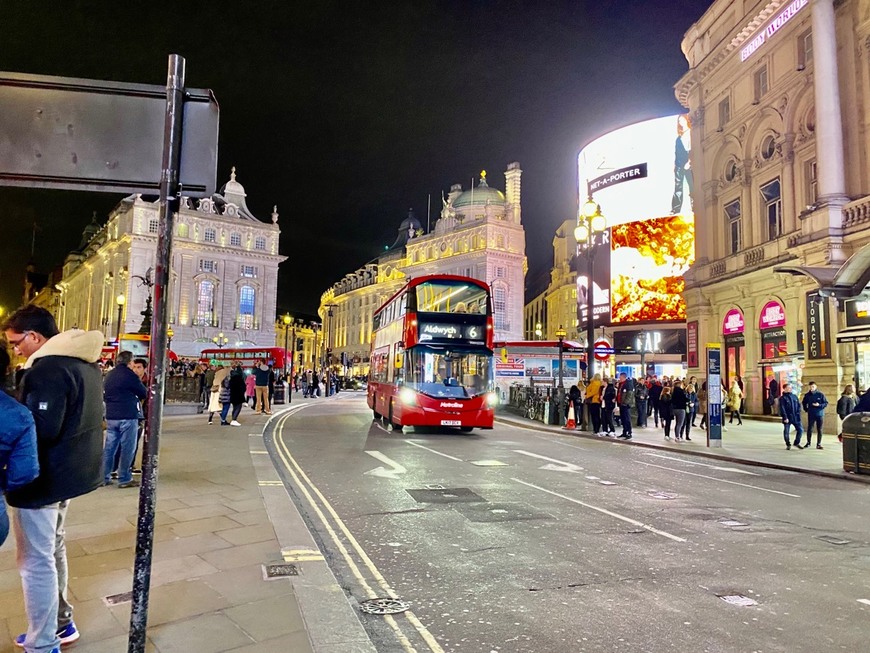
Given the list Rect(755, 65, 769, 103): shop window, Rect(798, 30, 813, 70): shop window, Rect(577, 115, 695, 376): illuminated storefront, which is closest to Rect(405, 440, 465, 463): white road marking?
Rect(798, 30, 813, 70): shop window

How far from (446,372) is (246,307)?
7307 cm

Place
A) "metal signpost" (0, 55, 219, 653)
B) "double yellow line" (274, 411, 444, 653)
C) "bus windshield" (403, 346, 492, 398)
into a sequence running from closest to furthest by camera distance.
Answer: "metal signpost" (0, 55, 219, 653)
"double yellow line" (274, 411, 444, 653)
"bus windshield" (403, 346, 492, 398)

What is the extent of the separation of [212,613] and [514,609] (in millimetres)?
2065

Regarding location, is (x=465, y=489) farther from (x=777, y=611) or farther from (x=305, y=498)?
(x=777, y=611)

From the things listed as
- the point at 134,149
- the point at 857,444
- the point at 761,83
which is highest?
the point at 761,83

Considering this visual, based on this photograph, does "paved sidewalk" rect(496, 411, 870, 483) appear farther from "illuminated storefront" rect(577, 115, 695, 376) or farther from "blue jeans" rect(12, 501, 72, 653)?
"illuminated storefront" rect(577, 115, 695, 376)

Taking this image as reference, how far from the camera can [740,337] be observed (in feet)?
93.8

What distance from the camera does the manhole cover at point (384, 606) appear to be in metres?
4.42

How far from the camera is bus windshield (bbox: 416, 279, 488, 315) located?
16.9 meters

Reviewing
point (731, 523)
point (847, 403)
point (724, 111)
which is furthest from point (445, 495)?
point (724, 111)

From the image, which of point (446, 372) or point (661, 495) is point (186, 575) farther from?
point (446, 372)

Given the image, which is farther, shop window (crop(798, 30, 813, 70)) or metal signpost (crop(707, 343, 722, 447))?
shop window (crop(798, 30, 813, 70))

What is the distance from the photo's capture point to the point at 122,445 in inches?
350

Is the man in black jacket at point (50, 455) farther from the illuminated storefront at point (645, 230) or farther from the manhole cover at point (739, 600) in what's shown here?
the illuminated storefront at point (645, 230)
